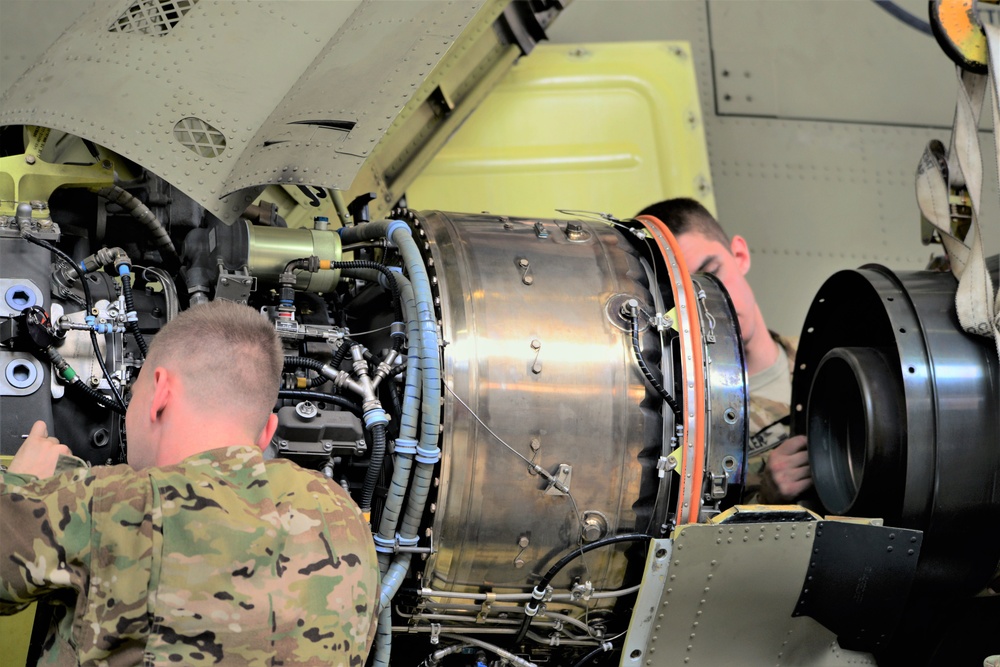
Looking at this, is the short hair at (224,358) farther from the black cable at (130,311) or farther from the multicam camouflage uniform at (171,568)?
the black cable at (130,311)

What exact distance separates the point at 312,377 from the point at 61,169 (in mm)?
909

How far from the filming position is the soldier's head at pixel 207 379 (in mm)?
2385

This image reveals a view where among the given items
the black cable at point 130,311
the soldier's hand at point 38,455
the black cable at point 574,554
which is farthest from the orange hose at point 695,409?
the soldier's hand at point 38,455

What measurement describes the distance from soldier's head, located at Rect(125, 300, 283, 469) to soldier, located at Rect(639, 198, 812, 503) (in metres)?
1.97

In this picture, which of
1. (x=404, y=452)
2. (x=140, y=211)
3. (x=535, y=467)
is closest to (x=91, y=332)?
(x=140, y=211)

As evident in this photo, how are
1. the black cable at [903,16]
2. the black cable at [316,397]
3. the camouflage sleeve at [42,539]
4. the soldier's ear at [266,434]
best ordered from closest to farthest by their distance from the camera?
the camouflage sleeve at [42,539] → the soldier's ear at [266,434] → the black cable at [316,397] → the black cable at [903,16]

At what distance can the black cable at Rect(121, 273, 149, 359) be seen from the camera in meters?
2.93

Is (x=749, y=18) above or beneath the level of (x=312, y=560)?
above

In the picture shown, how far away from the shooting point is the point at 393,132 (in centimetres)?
443

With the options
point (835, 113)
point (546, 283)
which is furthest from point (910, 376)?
point (835, 113)

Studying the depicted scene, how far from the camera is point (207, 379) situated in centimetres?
240

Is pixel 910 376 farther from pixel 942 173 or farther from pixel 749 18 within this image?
pixel 749 18

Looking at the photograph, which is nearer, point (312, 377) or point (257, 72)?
point (312, 377)

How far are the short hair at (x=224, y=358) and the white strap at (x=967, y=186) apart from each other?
6.58 feet
